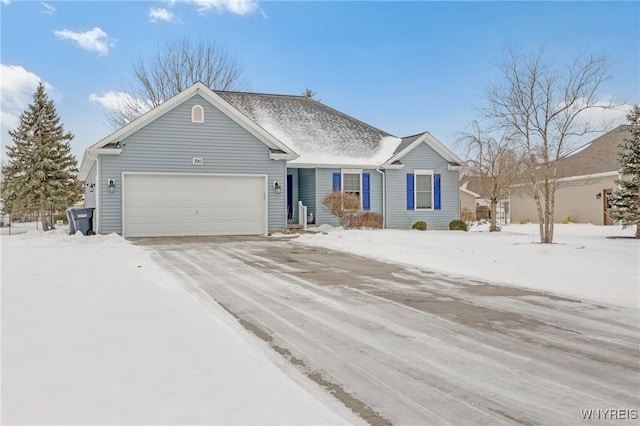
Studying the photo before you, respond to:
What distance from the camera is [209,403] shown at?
308 centimetres

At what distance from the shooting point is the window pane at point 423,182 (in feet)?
72.8

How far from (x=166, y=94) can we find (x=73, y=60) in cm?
1123

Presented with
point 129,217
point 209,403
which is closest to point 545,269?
point 209,403

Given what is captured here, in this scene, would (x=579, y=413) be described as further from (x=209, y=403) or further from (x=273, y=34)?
(x=273, y=34)

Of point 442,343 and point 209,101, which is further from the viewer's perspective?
point 209,101

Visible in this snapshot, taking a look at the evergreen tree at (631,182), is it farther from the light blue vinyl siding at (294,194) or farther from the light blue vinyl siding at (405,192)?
the light blue vinyl siding at (294,194)

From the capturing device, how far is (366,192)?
21.4m

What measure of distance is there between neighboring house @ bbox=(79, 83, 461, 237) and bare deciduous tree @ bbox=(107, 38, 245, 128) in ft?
38.4

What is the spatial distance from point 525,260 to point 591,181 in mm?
19850

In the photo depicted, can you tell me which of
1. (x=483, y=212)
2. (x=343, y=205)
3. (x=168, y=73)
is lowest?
(x=483, y=212)

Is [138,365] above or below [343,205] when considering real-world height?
below

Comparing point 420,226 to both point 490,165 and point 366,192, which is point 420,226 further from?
point 490,165

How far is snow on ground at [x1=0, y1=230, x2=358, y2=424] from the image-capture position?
9.56ft

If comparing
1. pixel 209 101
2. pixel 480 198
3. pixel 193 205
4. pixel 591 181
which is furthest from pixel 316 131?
pixel 480 198
